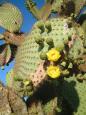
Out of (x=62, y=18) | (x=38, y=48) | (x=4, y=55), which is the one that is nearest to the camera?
(x=38, y=48)

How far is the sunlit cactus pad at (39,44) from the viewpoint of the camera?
2.92 metres

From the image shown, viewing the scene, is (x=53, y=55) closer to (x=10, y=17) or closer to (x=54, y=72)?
(x=54, y=72)

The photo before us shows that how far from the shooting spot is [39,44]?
9.62ft

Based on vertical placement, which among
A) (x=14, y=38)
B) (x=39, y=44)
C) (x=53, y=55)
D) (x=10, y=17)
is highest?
(x=53, y=55)

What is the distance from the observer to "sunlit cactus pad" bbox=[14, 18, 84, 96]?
2.92 metres

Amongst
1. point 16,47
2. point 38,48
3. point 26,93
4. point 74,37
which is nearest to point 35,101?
point 26,93

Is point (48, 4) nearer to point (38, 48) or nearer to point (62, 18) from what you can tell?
point (62, 18)

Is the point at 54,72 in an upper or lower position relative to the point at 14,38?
upper

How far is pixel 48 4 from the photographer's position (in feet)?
12.1

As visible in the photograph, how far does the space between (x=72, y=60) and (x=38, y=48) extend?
0.48m

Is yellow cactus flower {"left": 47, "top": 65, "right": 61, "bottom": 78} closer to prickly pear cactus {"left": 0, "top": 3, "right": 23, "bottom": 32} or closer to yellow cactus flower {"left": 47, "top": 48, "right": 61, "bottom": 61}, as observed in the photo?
yellow cactus flower {"left": 47, "top": 48, "right": 61, "bottom": 61}

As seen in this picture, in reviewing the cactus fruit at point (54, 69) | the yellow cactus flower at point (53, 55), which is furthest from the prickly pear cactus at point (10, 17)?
the yellow cactus flower at point (53, 55)

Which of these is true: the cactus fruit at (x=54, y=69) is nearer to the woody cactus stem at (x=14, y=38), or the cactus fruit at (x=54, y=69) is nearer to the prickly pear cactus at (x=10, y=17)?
the woody cactus stem at (x=14, y=38)

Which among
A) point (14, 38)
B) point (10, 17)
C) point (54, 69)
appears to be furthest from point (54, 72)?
point (10, 17)
